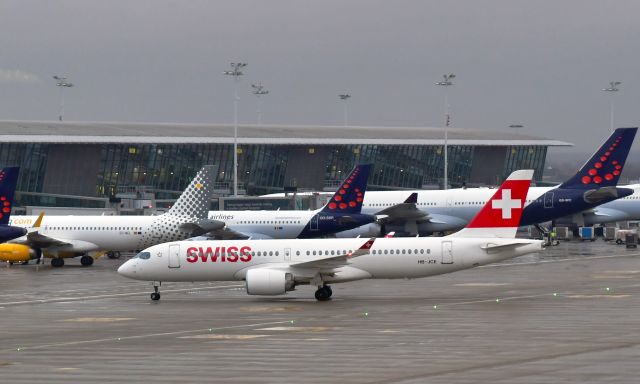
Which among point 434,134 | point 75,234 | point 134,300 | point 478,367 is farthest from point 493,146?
point 478,367

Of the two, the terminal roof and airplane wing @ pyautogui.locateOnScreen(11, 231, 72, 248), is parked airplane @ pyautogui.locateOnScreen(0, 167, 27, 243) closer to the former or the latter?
airplane wing @ pyautogui.locateOnScreen(11, 231, 72, 248)

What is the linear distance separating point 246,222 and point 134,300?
1332 inches

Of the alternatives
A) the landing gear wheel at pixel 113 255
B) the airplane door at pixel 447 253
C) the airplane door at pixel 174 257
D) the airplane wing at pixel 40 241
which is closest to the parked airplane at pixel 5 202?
the airplane wing at pixel 40 241

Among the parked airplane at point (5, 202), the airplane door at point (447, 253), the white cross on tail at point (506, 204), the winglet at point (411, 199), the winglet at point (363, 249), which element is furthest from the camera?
the winglet at point (411, 199)

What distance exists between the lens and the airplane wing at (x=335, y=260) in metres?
49.5

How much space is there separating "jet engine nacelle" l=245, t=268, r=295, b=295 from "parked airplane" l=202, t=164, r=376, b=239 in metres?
28.0

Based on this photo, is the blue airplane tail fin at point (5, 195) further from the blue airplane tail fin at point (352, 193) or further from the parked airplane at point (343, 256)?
the blue airplane tail fin at point (352, 193)

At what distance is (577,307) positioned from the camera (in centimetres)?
4609

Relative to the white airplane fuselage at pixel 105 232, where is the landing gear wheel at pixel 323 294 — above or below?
below

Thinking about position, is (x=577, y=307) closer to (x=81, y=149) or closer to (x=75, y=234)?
(x=75, y=234)

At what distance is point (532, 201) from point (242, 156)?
227ft

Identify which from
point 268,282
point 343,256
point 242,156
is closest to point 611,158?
point 343,256

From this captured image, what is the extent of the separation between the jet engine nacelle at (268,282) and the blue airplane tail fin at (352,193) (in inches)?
1156

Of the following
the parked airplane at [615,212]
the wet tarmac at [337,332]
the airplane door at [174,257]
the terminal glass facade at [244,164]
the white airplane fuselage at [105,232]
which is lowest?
the wet tarmac at [337,332]
